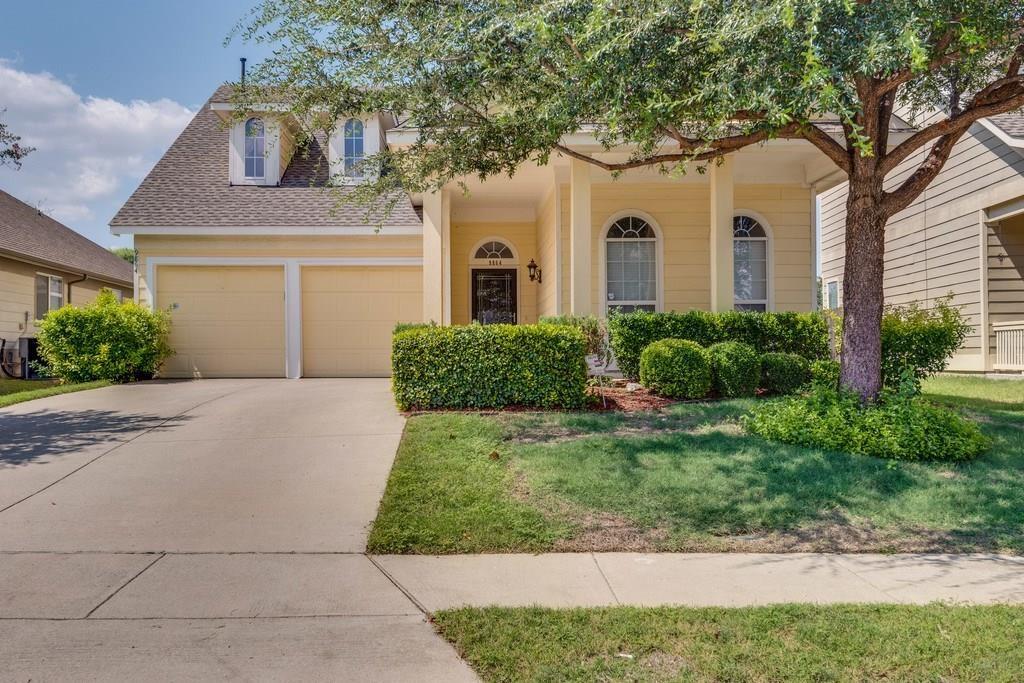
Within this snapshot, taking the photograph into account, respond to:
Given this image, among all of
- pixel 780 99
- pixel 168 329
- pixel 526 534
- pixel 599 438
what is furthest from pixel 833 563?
pixel 168 329

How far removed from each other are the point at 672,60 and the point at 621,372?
225 inches

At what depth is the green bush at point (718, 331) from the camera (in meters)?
10.2

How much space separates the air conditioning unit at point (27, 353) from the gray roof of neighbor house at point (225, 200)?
5.64 m

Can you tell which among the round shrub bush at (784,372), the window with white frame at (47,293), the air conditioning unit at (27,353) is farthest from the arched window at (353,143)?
the window with white frame at (47,293)

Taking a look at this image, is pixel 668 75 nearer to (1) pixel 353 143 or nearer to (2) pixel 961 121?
(2) pixel 961 121

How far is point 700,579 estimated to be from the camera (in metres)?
3.96

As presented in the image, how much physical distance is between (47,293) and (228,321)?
9.01 metres

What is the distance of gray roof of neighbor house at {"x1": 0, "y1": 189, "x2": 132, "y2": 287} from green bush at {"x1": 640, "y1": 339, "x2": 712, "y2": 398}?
640 inches

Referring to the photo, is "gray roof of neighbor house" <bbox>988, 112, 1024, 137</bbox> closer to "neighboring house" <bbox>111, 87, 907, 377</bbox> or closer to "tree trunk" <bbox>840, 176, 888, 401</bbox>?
"neighboring house" <bbox>111, 87, 907, 377</bbox>

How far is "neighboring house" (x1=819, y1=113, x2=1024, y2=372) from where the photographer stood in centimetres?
1288

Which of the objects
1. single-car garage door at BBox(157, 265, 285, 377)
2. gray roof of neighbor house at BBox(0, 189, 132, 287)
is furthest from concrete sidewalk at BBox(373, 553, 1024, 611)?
gray roof of neighbor house at BBox(0, 189, 132, 287)

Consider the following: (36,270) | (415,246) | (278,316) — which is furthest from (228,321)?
(36,270)

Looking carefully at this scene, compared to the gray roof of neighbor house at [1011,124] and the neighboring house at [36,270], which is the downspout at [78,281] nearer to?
the neighboring house at [36,270]

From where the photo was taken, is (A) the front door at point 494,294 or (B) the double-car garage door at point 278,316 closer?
(B) the double-car garage door at point 278,316
